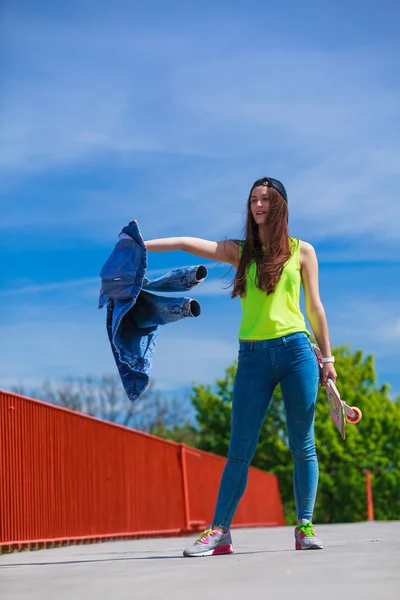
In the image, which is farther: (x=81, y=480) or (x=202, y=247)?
(x=81, y=480)

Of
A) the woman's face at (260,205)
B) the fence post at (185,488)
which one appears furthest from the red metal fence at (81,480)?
the woman's face at (260,205)

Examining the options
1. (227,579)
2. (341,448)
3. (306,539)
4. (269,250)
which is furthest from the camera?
(341,448)

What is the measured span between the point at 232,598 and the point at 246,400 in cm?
220

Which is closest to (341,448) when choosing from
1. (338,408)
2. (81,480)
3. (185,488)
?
(185,488)

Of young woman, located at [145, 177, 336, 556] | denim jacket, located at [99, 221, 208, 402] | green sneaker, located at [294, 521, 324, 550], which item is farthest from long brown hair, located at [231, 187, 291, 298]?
green sneaker, located at [294, 521, 324, 550]

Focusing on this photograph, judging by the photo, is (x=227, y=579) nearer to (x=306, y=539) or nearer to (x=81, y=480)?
(x=306, y=539)

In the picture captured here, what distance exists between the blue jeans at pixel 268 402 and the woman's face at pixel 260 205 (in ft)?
2.19

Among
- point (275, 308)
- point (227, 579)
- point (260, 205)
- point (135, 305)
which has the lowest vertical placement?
point (227, 579)

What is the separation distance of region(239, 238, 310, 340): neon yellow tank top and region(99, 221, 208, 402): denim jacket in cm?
35

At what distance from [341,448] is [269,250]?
46.2 meters

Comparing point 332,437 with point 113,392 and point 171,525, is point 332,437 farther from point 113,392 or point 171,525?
point 171,525

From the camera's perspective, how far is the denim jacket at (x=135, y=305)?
5391mm

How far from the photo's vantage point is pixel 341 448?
165ft

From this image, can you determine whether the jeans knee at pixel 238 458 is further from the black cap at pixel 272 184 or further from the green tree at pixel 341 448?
the green tree at pixel 341 448
